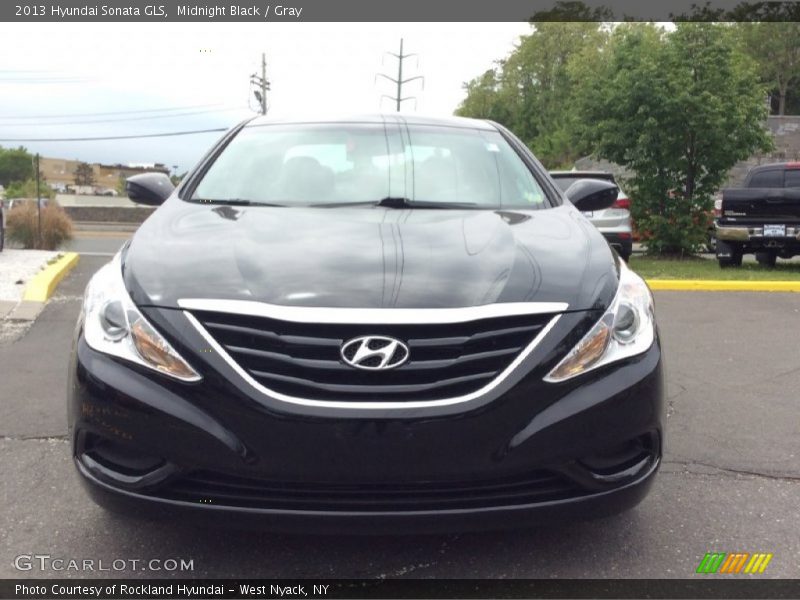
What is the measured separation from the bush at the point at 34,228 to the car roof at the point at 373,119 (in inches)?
433

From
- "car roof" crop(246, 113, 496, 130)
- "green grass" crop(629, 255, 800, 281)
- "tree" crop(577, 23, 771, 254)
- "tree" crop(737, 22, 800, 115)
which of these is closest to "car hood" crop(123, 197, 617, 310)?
"car roof" crop(246, 113, 496, 130)

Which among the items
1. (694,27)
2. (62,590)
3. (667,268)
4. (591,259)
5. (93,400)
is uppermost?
(694,27)

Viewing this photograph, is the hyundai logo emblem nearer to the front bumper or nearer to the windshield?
the front bumper

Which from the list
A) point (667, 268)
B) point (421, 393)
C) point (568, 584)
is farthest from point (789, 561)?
point (667, 268)

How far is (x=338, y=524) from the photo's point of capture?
2.26m

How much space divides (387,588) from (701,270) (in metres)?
9.94

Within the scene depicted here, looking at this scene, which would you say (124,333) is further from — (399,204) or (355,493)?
(399,204)

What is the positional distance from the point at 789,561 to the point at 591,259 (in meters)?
1.19

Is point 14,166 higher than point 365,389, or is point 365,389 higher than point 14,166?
point 365,389

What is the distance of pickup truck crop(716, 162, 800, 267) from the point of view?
11266mm

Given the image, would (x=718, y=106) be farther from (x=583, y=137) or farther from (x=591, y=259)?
(x=591, y=259)

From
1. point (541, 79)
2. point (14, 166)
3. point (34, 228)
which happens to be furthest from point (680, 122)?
point (14, 166)

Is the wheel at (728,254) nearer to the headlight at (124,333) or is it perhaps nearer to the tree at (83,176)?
the headlight at (124,333)

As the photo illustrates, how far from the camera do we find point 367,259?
2598 millimetres
